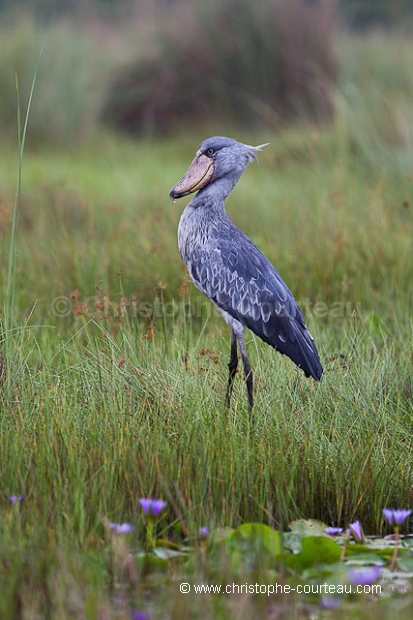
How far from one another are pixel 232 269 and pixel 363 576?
66.4 inches

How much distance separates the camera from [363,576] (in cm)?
249

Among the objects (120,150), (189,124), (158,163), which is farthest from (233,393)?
(189,124)

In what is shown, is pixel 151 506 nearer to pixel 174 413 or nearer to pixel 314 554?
pixel 314 554

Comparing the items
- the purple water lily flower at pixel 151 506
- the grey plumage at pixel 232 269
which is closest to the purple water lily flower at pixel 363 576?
the purple water lily flower at pixel 151 506

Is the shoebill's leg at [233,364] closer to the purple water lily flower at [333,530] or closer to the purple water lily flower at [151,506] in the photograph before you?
the purple water lily flower at [333,530]

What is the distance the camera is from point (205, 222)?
4.00m

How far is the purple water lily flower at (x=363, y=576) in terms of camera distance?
249 centimetres

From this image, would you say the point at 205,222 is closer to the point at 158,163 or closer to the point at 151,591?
the point at 151,591

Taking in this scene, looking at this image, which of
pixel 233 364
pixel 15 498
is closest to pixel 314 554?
pixel 15 498

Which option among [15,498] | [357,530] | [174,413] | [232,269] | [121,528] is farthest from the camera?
[232,269]

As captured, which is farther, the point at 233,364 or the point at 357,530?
the point at 233,364

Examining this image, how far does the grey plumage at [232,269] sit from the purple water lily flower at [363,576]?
3.96 feet

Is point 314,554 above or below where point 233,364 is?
below

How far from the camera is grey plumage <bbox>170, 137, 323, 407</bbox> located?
3.84 metres
